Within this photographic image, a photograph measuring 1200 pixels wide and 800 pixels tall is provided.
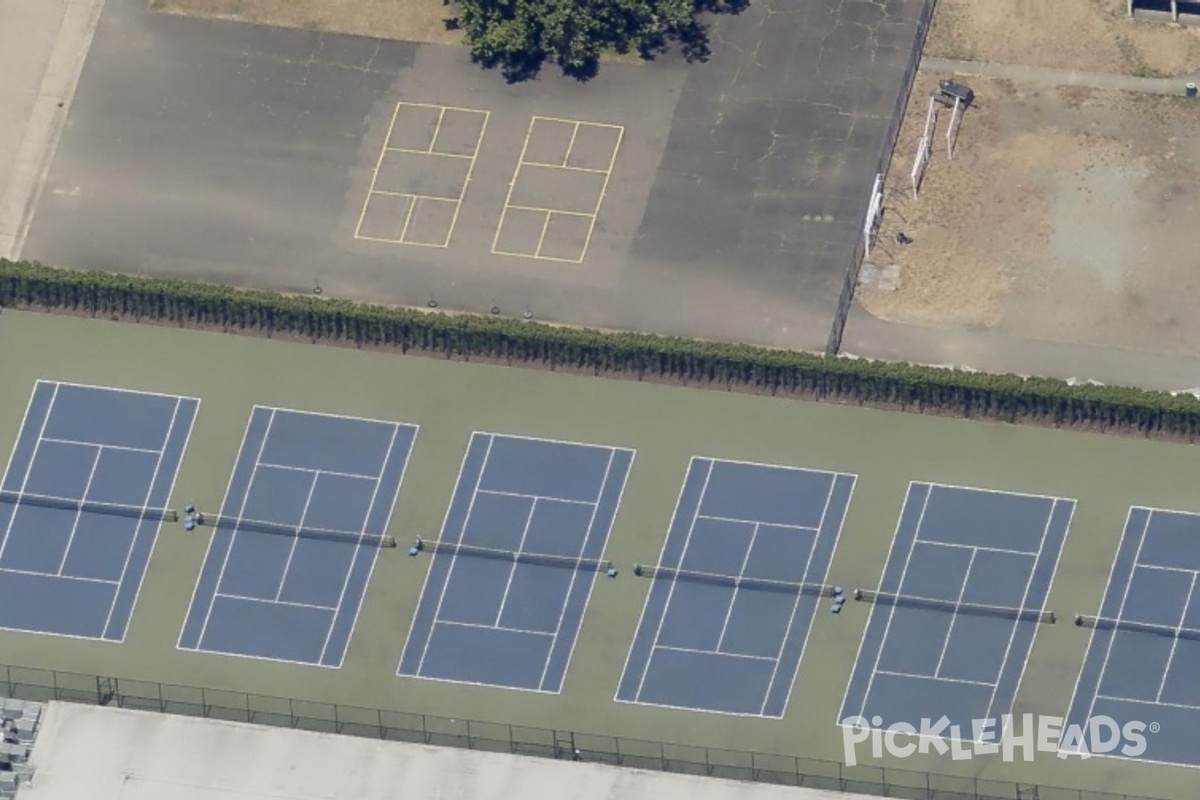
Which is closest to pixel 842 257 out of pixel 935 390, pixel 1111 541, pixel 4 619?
pixel 935 390

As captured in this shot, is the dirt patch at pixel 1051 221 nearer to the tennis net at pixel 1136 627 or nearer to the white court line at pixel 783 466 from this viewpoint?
the white court line at pixel 783 466

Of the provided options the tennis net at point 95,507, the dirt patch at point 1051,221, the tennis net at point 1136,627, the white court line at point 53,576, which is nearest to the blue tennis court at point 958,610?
the tennis net at point 1136,627

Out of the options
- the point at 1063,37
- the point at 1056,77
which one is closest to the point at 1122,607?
the point at 1056,77

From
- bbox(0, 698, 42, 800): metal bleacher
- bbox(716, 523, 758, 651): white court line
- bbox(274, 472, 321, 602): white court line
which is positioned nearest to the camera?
bbox(0, 698, 42, 800): metal bleacher

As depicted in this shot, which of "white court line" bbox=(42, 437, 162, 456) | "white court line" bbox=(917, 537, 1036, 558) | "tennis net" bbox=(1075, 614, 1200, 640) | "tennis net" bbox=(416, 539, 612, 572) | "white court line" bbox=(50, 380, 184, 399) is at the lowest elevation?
"white court line" bbox=(42, 437, 162, 456)

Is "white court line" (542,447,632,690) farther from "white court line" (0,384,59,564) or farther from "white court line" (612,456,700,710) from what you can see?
"white court line" (0,384,59,564)

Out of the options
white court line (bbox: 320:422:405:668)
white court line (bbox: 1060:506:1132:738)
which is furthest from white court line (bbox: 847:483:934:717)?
white court line (bbox: 320:422:405:668)

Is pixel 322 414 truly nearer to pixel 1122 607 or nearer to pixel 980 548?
pixel 980 548
